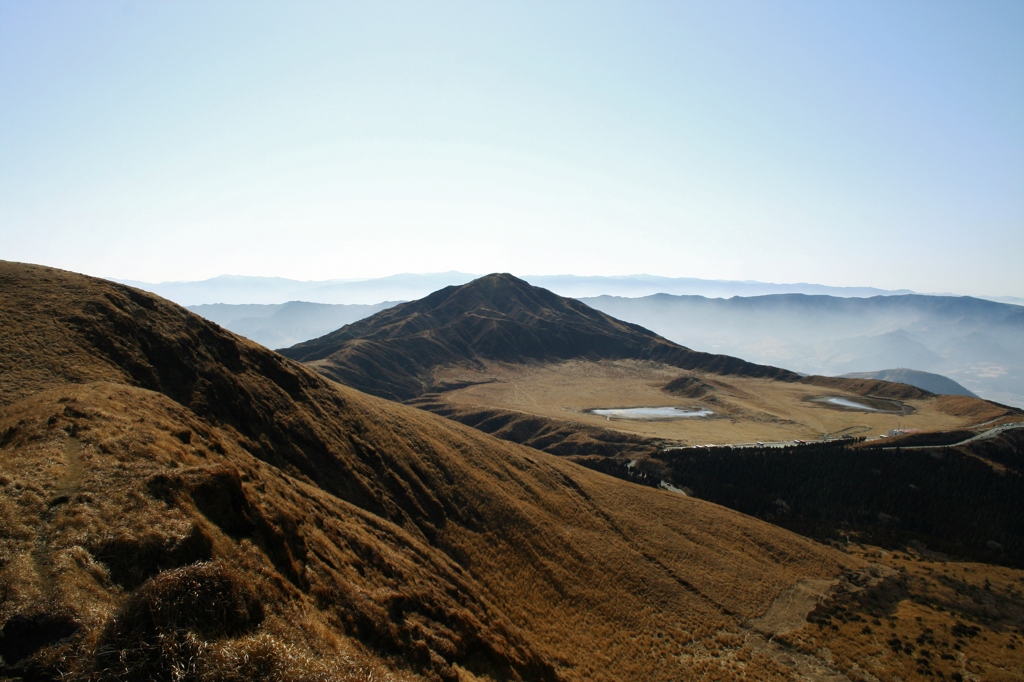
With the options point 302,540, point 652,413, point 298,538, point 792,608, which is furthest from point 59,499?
point 652,413

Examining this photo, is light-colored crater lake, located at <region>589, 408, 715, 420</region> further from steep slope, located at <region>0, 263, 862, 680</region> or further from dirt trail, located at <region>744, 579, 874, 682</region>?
dirt trail, located at <region>744, 579, 874, 682</region>

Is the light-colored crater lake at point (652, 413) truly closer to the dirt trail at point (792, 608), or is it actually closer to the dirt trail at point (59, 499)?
the dirt trail at point (792, 608)

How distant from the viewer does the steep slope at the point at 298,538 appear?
10938 mm

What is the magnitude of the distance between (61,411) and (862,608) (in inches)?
2517

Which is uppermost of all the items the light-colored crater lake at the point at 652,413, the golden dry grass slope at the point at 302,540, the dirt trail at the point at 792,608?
the golden dry grass slope at the point at 302,540

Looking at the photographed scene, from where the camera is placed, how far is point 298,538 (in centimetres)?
1983

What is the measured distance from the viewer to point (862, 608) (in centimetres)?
4578

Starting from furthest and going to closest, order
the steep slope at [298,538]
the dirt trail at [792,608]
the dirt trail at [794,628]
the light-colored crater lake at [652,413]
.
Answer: the light-colored crater lake at [652,413] < the dirt trail at [792,608] < the dirt trail at [794,628] < the steep slope at [298,538]

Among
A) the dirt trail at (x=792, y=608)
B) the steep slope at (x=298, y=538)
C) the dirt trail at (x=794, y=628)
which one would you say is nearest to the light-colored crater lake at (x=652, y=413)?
the steep slope at (x=298, y=538)

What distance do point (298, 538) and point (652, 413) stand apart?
126m

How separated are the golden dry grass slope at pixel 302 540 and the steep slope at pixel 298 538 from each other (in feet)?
0.33

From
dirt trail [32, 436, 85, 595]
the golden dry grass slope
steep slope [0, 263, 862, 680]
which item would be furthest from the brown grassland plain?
dirt trail [32, 436, 85, 595]

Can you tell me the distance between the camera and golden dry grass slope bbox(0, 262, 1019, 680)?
35.9 ft

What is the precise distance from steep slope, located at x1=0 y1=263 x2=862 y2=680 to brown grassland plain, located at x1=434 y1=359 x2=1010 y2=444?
201ft
